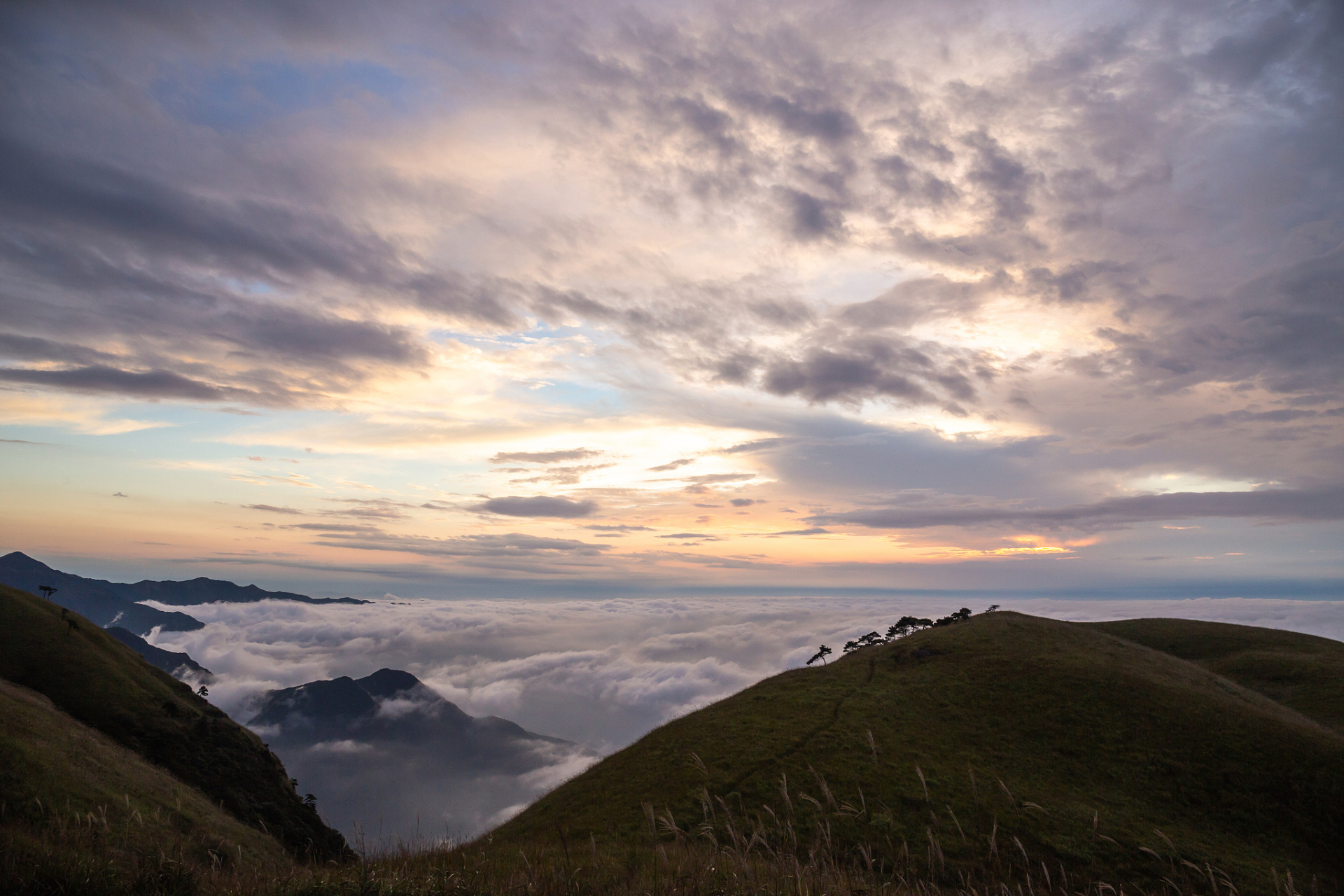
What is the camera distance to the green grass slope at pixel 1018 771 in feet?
116

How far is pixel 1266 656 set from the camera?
82.1 meters

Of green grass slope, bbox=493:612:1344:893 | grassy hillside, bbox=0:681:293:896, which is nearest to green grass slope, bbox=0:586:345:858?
grassy hillside, bbox=0:681:293:896

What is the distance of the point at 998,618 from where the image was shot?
7925 cm

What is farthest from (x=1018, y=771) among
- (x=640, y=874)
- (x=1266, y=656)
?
(x=1266, y=656)

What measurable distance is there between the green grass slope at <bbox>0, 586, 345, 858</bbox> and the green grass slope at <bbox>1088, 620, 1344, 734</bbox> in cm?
11086

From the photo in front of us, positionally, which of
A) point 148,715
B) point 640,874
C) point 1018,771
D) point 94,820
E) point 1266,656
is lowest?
point 148,715

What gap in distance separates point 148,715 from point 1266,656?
143 metres

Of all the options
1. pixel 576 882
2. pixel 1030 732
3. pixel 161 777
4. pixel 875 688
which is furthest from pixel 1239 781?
pixel 161 777

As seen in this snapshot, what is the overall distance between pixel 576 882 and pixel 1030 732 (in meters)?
54.3

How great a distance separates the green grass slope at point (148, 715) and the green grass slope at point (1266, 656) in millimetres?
110857

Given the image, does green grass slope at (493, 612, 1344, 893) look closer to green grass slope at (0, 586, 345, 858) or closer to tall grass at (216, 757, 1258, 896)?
tall grass at (216, 757, 1258, 896)

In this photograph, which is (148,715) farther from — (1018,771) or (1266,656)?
(1266,656)

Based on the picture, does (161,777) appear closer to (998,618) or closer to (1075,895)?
(1075,895)

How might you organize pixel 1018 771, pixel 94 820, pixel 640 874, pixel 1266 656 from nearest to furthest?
pixel 640 874 < pixel 94 820 < pixel 1018 771 < pixel 1266 656
